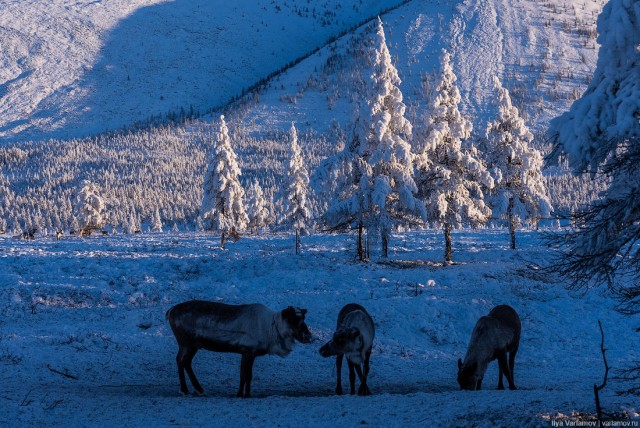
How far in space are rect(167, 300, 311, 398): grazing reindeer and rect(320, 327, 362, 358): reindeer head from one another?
0.67m

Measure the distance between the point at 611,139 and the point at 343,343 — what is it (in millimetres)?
7038

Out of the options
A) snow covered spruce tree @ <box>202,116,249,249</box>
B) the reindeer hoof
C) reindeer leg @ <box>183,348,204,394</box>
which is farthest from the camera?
snow covered spruce tree @ <box>202,116,249,249</box>

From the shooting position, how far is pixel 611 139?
8102 millimetres

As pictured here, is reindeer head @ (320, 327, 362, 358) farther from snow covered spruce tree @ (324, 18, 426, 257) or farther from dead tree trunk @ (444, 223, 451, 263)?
dead tree trunk @ (444, 223, 451, 263)

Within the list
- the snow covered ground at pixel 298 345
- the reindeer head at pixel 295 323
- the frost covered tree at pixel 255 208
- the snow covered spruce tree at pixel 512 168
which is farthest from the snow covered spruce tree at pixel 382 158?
the frost covered tree at pixel 255 208

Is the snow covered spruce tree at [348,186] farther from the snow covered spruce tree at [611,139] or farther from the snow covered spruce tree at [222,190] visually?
the snow covered spruce tree at [611,139]

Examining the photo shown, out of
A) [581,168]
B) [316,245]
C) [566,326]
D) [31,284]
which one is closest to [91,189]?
[316,245]

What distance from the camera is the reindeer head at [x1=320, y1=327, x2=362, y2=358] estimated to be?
1207cm

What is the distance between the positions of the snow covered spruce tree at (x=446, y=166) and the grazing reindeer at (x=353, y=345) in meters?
21.8

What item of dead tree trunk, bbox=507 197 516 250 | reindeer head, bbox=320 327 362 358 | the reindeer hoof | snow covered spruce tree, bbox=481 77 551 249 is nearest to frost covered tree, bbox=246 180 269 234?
snow covered spruce tree, bbox=481 77 551 249

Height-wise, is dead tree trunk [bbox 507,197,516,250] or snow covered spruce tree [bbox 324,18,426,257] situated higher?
snow covered spruce tree [bbox 324,18,426,257]

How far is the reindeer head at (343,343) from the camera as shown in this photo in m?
12.1

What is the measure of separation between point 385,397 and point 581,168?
5774mm

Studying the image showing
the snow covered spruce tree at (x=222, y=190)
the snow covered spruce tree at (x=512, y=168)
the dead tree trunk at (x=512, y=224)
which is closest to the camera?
the dead tree trunk at (x=512, y=224)
